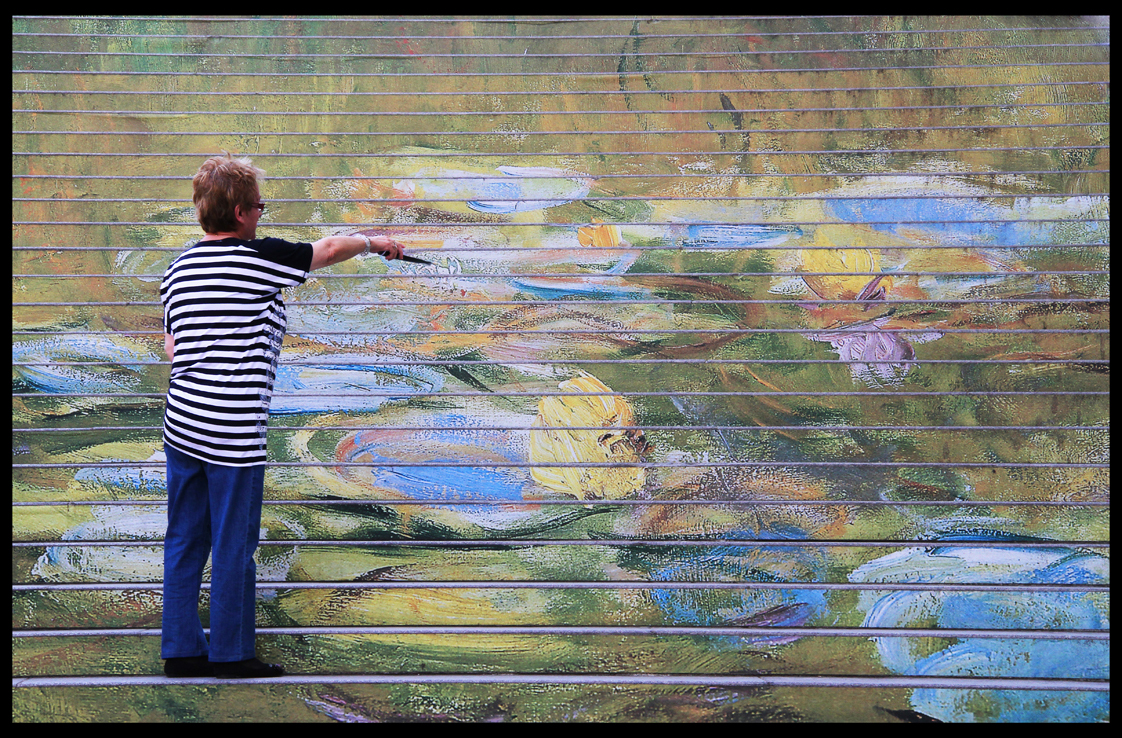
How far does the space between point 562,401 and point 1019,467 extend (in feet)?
4.82

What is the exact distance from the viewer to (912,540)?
260 centimetres

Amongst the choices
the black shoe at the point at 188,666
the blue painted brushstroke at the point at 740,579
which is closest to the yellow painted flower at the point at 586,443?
the blue painted brushstroke at the point at 740,579

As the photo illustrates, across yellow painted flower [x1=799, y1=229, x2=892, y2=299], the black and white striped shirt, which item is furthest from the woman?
yellow painted flower [x1=799, y1=229, x2=892, y2=299]

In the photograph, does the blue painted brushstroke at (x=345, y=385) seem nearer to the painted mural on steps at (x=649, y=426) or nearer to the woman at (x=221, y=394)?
the painted mural on steps at (x=649, y=426)

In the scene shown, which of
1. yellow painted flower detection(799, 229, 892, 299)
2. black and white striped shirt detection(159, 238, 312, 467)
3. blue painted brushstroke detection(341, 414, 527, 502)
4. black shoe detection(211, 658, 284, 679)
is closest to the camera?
black and white striped shirt detection(159, 238, 312, 467)

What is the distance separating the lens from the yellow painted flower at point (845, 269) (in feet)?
9.68

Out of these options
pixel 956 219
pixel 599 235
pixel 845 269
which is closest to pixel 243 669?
pixel 599 235

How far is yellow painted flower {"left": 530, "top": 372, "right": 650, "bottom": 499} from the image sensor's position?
2.70 meters

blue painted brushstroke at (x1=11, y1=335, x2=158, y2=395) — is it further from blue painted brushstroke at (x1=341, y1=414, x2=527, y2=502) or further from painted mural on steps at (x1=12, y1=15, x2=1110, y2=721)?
blue painted brushstroke at (x1=341, y1=414, x2=527, y2=502)

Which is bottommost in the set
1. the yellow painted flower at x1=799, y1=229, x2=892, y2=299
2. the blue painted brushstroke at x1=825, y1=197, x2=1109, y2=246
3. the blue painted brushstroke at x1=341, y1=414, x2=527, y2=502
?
the blue painted brushstroke at x1=341, y1=414, x2=527, y2=502

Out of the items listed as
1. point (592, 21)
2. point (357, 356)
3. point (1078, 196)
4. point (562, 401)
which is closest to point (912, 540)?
point (562, 401)

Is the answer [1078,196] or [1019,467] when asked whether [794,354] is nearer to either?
[1019,467]

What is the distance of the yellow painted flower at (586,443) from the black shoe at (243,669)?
0.96 meters

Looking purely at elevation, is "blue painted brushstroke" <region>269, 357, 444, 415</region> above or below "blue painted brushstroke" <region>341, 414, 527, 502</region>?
above
